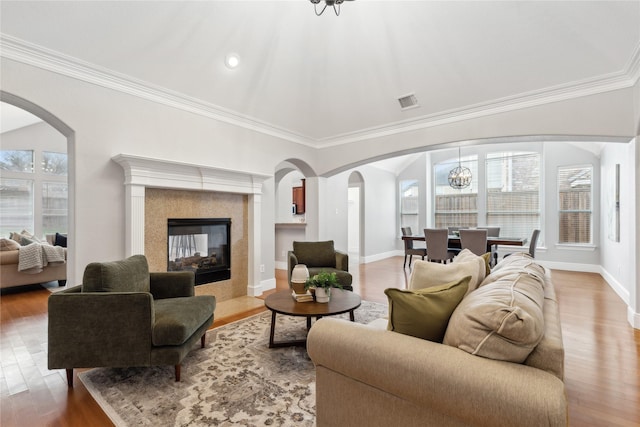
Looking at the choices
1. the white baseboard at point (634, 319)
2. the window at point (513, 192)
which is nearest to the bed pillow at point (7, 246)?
the white baseboard at point (634, 319)

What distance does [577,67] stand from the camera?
3.25m

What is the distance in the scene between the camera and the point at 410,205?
9.28 metres

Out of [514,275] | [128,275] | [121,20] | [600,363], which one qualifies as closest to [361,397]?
[514,275]

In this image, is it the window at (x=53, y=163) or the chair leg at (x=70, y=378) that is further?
the window at (x=53, y=163)

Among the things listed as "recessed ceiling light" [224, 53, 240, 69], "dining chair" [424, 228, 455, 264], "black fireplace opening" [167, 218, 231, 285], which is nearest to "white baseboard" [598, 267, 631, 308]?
"dining chair" [424, 228, 455, 264]

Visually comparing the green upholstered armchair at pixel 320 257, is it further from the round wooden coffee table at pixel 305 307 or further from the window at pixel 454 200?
the window at pixel 454 200

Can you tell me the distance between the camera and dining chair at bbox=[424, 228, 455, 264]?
5766mm

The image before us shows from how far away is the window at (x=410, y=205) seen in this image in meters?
9.12

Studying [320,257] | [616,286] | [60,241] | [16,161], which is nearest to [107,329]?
[320,257]

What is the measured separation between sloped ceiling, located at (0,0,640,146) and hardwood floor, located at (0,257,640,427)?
261cm

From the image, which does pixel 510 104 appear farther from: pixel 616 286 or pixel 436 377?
pixel 436 377

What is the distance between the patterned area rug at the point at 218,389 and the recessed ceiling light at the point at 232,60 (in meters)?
3.03

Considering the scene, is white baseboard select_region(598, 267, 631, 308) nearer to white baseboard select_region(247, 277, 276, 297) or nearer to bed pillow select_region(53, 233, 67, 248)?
white baseboard select_region(247, 277, 276, 297)

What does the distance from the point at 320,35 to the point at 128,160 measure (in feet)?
8.26
